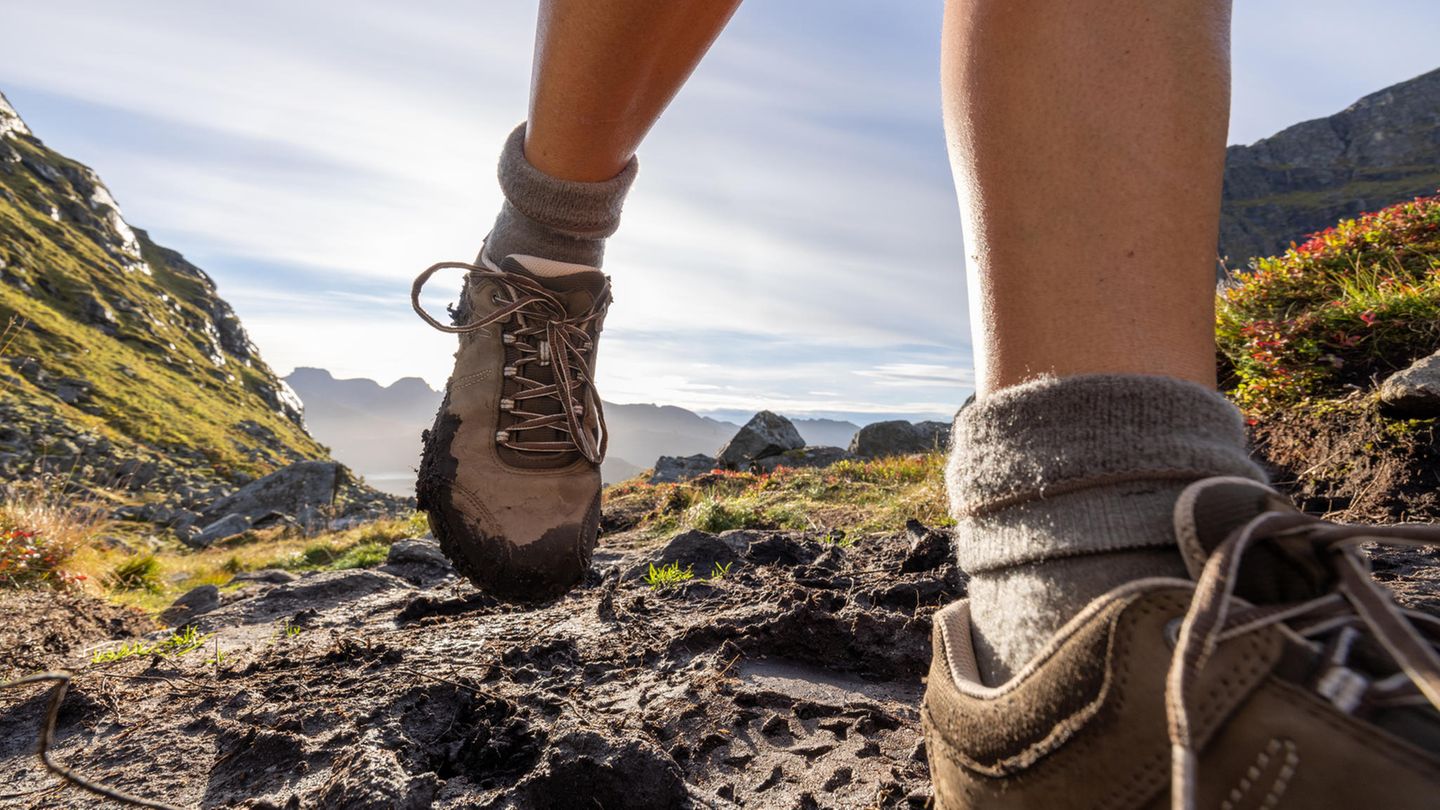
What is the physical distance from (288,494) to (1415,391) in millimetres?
34521

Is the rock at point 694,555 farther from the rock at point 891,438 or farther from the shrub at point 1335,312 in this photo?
the rock at point 891,438

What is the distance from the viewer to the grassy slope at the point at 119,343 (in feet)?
157

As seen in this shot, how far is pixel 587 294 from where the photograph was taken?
1906 mm

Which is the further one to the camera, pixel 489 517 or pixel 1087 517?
pixel 489 517

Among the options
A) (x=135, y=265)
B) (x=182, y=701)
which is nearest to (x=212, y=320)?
(x=135, y=265)

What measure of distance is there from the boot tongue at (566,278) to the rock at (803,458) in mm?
12420

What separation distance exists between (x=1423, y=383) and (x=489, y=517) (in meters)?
4.19

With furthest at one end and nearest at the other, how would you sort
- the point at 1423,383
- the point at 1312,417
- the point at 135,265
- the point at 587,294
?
the point at 135,265 → the point at 1312,417 → the point at 1423,383 → the point at 587,294

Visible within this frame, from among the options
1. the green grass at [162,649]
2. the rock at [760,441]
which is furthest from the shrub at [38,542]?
the rock at [760,441]

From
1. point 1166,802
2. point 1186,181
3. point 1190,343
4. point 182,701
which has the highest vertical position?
point 1186,181

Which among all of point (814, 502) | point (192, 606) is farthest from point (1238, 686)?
point (814, 502)

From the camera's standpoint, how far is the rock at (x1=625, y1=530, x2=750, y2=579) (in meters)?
3.13

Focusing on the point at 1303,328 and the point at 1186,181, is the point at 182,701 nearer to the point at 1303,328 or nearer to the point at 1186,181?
the point at 1186,181

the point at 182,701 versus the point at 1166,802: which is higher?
the point at 1166,802
